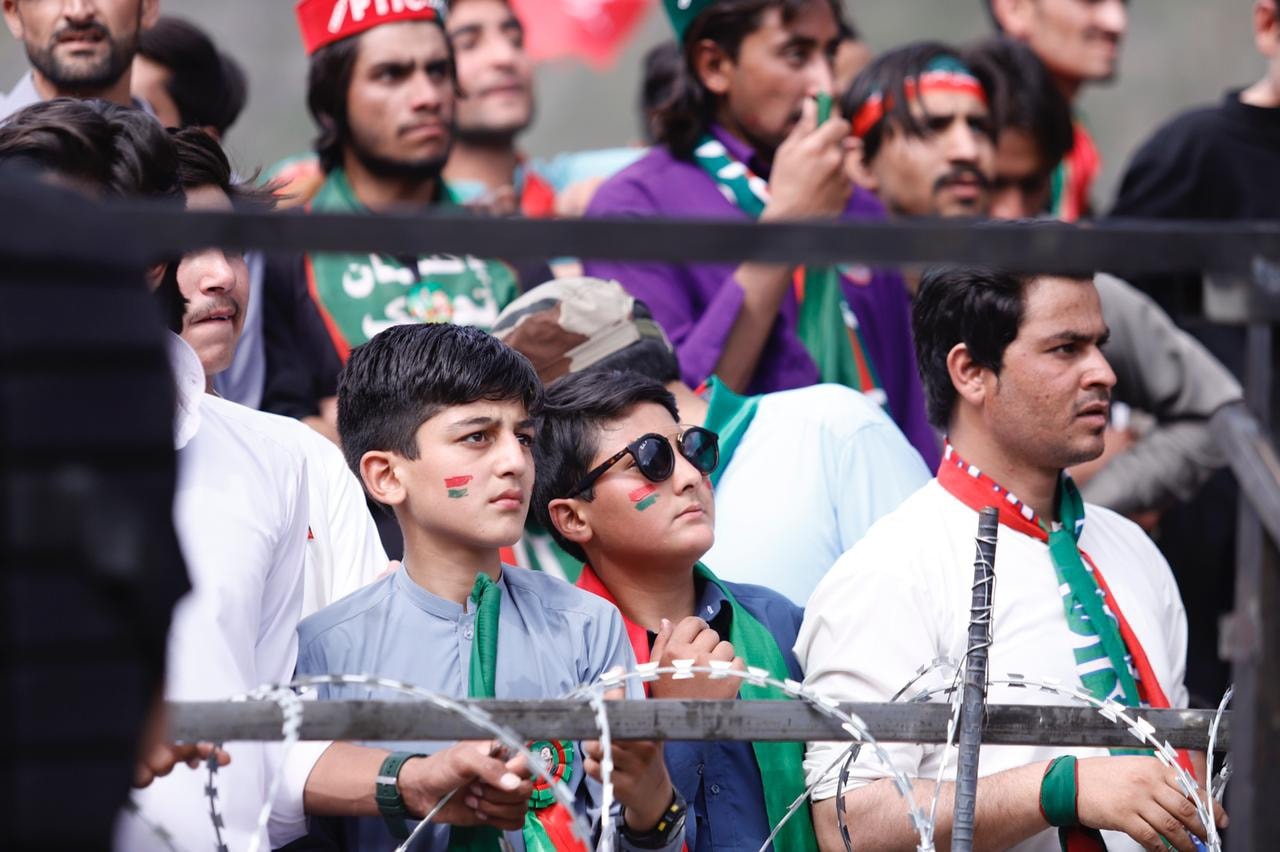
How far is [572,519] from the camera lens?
12.0ft

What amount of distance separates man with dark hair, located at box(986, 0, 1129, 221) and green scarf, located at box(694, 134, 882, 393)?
207 centimetres

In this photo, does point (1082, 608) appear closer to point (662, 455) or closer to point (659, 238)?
point (662, 455)

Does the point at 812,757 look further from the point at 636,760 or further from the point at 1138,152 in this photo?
the point at 1138,152

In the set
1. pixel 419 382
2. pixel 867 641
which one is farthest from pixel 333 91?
pixel 867 641

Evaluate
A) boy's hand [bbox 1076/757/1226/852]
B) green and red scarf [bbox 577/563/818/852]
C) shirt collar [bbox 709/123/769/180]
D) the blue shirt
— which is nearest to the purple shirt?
shirt collar [bbox 709/123/769/180]

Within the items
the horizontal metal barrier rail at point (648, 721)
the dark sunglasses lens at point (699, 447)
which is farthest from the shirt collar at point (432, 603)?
the horizontal metal barrier rail at point (648, 721)

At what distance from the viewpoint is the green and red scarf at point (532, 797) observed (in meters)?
2.94

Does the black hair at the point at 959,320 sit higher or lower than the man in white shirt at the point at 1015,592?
higher

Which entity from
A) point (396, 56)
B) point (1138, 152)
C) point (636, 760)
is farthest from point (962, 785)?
point (1138, 152)

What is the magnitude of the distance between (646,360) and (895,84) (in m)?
1.78

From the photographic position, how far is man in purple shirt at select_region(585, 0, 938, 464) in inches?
182

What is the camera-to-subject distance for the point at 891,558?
3.41 m

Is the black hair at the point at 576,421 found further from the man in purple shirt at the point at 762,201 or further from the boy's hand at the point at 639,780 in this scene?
the boy's hand at the point at 639,780

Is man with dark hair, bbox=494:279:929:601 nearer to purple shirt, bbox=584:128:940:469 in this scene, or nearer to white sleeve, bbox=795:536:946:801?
white sleeve, bbox=795:536:946:801
